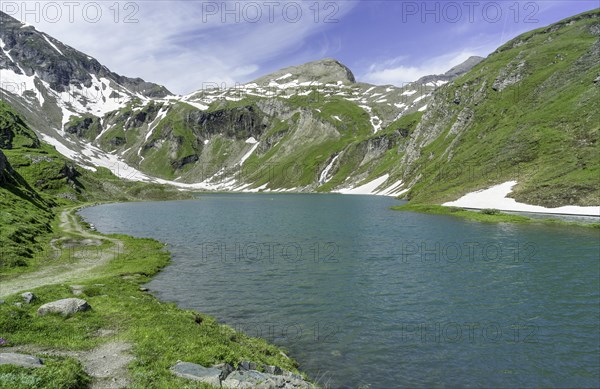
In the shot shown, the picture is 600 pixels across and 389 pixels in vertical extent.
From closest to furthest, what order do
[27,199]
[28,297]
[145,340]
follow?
[145,340]
[28,297]
[27,199]

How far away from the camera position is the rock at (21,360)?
1507 cm

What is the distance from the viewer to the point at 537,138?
13475 cm

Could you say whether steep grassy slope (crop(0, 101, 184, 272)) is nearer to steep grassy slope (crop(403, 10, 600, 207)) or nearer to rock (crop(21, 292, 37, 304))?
rock (crop(21, 292, 37, 304))

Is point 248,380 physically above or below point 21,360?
below

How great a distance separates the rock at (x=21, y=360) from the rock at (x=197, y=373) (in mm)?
5626

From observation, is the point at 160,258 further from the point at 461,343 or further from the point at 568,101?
the point at 568,101

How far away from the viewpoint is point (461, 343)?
87.1ft

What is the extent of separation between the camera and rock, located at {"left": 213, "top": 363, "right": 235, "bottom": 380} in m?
17.8

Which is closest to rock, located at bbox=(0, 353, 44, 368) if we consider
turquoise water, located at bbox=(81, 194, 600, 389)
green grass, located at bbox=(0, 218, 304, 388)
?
green grass, located at bbox=(0, 218, 304, 388)

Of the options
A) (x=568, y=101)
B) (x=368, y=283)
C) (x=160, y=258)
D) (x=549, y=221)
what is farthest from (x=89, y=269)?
(x=568, y=101)

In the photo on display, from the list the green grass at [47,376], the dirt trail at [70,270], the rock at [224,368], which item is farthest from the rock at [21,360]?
the dirt trail at [70,270]

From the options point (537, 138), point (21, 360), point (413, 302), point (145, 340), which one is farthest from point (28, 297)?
point (537, 138)

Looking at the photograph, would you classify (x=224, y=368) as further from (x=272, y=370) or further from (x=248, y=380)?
(x=272, y=370)

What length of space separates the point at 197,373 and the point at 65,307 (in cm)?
1319
